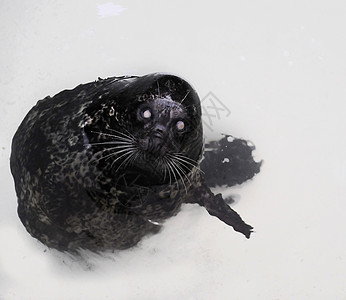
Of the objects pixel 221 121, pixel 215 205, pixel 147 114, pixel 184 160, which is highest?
pixel 147 114

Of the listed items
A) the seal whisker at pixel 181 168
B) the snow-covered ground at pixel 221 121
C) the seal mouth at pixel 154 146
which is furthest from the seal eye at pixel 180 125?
the snow-covered ground at pixel 221 121

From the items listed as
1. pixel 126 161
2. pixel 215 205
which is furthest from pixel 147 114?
A: pixel 215 205

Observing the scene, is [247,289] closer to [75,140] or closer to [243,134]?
[243,134]

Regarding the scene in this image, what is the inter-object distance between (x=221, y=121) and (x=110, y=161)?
5.72 feet

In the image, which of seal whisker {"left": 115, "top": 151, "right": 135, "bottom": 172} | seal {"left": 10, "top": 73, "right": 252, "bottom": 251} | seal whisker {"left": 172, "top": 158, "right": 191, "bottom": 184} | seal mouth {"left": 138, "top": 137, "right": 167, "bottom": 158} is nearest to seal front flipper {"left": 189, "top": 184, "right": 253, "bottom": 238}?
seal {"left": 10, "top": 73, "right": 252, "bottom": 251}

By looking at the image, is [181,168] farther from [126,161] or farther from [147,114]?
[147,114]

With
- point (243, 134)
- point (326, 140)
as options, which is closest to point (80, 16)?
point (243, 134)

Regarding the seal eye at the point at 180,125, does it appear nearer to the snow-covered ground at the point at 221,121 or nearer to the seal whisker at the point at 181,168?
the seal whisker at the point at 181,168

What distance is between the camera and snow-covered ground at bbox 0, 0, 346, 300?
14.9ft

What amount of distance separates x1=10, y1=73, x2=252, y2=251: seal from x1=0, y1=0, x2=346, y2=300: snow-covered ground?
0.74 m

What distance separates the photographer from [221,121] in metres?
4.84

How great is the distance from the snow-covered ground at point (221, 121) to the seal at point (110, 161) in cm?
74

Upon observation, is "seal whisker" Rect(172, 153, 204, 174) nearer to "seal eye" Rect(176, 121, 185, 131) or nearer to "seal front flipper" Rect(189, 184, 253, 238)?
"seal eye" Rect(176, 121, 185, 131)

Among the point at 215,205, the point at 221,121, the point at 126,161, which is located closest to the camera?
the point at 126,161
